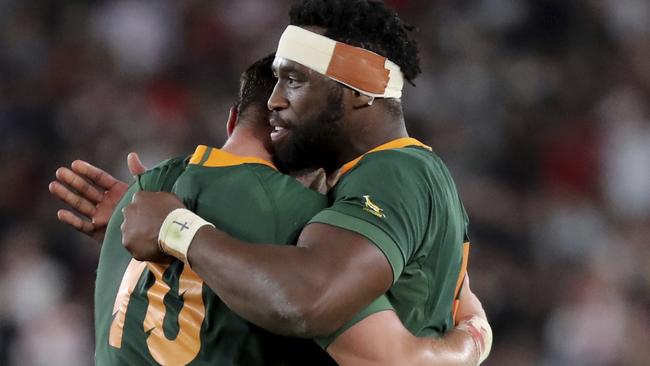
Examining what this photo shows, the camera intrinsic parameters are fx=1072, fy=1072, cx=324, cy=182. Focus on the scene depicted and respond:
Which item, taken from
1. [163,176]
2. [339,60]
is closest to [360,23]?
[339,60]

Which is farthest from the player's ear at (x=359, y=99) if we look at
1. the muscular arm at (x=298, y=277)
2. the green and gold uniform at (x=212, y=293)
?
the muscular arm at (x=298, y=277)

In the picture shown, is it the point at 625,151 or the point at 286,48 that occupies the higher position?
the point at 286,48

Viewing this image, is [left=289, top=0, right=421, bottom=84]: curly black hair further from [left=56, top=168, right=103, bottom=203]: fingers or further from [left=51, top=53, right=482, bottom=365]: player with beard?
[left=56, top=168, right=103, bottom=203]: fingers

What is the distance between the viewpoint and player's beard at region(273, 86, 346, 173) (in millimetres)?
3211

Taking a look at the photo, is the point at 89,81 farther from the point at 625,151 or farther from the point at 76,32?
the point at 625,151

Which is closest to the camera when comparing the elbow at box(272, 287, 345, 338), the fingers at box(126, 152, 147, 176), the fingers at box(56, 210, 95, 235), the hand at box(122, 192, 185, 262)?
the elbow at box(272, 287, 345, 338)

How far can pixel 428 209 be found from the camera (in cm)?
301

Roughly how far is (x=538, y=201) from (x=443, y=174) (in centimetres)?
425

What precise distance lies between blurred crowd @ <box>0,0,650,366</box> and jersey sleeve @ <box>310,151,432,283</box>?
160 inches

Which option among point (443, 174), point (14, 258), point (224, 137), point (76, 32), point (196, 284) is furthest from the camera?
point (76, 32)

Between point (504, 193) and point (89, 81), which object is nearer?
point (504, 193)

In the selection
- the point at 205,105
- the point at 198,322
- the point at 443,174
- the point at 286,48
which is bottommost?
the point at 205,105

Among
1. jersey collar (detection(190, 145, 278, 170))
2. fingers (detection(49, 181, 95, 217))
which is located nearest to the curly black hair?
jersey collar (detection(190, 145, 278, 170))

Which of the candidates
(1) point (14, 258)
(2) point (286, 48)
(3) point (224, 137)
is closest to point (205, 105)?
(3) point (224, 137)
